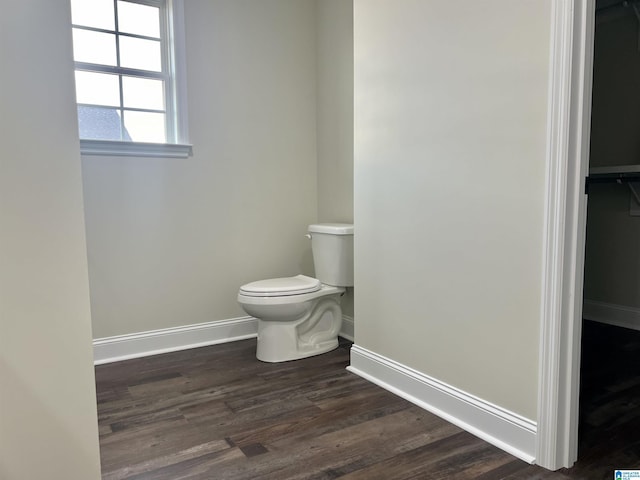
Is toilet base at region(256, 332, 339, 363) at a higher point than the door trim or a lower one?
lower

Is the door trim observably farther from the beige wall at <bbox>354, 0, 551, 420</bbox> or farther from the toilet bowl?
the toilet bowl

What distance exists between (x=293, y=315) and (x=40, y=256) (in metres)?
1.67

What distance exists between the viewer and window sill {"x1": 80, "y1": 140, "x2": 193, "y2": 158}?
2.59m

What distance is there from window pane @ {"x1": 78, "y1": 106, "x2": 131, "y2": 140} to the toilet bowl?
117 centimetres

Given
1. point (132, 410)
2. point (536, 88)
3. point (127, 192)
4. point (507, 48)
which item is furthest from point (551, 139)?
point (127, 192)

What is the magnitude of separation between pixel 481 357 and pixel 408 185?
798 millimetres

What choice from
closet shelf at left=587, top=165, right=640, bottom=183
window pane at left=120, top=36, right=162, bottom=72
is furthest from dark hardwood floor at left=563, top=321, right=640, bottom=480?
window pane at left=120, top=36, right=162, bottom=72

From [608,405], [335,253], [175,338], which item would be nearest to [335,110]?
[335,253]

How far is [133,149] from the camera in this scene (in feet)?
8.88

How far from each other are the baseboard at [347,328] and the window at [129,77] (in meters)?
1.46

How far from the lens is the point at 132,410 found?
6.94 ft

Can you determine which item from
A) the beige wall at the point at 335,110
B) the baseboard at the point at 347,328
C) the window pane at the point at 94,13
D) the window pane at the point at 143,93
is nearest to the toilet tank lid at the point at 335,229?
the beige wall at the point at 335,110

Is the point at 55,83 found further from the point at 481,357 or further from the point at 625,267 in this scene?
the point at 625,267

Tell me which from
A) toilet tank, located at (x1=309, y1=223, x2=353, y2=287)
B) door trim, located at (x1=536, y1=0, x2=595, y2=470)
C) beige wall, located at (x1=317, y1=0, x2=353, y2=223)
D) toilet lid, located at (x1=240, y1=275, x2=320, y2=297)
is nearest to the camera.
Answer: door trim, located at (x1=536, y1=0, x2=595, y2=470)
